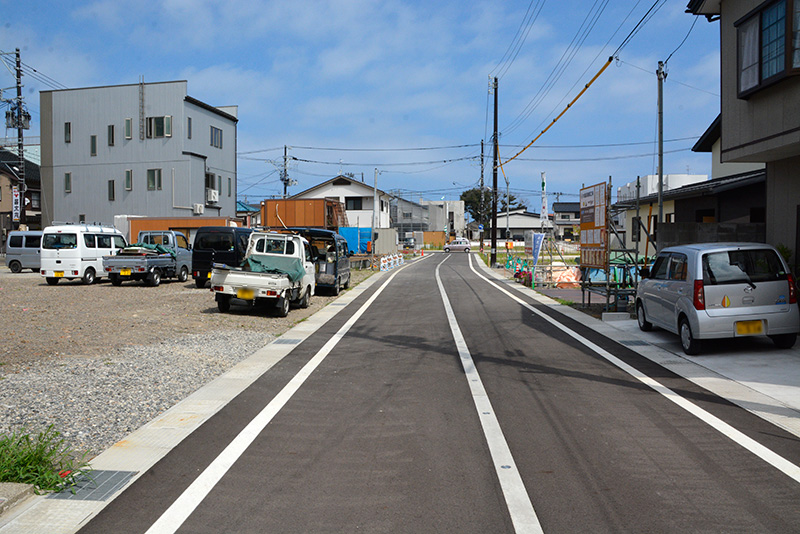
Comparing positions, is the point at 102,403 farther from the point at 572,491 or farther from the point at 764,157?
the point at 764,157

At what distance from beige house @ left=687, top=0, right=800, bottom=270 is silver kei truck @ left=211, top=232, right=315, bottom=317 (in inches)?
418

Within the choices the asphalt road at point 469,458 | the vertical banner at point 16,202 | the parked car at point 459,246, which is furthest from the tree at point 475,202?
the asphalt road at point 469,458

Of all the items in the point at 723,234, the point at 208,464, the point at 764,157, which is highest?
the point at 764,157

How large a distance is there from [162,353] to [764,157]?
12319 mm

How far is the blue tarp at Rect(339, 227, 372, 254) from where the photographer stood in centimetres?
4147

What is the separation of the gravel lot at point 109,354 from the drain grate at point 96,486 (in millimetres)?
663

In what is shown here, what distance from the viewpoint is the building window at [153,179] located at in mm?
40594

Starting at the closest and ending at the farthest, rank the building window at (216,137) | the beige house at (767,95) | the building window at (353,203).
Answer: the beige house at (767,95)
the building window at (216,137)
the building window at (353,203)

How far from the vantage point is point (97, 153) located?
1636 inches

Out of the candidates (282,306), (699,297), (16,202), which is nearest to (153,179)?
(16,202)

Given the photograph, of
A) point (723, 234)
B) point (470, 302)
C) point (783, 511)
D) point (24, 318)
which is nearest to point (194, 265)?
point (24, 318)

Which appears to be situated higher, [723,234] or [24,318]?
[723,234]

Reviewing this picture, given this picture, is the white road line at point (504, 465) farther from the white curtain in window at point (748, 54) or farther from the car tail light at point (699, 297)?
the white curtain in window at point (748, 54)

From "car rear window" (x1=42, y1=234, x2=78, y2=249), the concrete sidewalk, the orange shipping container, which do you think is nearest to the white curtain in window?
the concrete sidewalk
